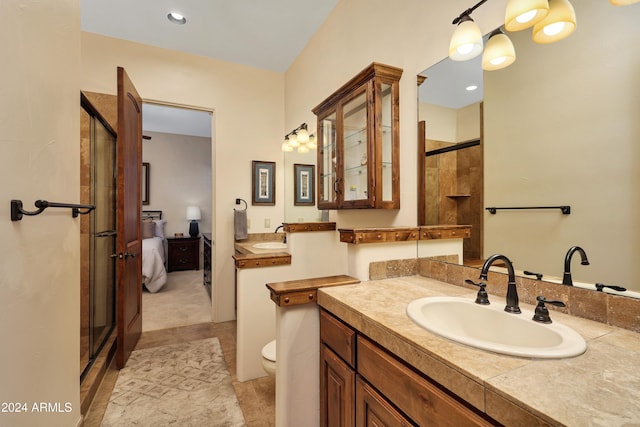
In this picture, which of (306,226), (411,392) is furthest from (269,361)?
(411,392)

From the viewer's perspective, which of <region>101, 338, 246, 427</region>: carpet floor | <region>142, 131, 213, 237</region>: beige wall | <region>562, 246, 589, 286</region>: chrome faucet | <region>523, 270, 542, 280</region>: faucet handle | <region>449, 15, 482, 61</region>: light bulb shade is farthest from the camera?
<region>142, 131, 213, 237</region>: beige wall

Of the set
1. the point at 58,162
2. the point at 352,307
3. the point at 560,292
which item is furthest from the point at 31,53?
the point at 560,292

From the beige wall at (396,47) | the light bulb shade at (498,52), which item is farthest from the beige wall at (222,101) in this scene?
the light bulb shade at (498,52)

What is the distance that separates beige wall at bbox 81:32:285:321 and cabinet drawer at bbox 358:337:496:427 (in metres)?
2.68

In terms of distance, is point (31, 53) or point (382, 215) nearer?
point (31, 53)

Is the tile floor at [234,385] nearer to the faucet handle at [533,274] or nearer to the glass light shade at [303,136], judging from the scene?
the faucet handle at [533,274]

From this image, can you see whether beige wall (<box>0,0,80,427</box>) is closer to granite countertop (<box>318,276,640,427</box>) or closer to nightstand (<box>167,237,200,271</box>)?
granite countertop (<box>318,276,640,427</box>)

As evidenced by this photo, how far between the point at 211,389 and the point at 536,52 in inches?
103

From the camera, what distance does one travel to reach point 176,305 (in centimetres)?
387

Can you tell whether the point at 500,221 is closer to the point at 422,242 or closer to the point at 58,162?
the point at 422,242

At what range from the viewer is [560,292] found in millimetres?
994

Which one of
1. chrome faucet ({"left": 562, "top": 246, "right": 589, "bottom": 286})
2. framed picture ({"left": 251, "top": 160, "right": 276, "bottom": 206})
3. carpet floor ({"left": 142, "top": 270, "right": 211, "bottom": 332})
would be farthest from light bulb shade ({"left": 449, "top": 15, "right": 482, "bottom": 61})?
carpet floor ({"left": 142, "top": 270, "right": 211, "bottom": 332})

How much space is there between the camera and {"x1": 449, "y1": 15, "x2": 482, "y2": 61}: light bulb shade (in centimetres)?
121

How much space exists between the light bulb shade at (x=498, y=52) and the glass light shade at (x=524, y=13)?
11cm
